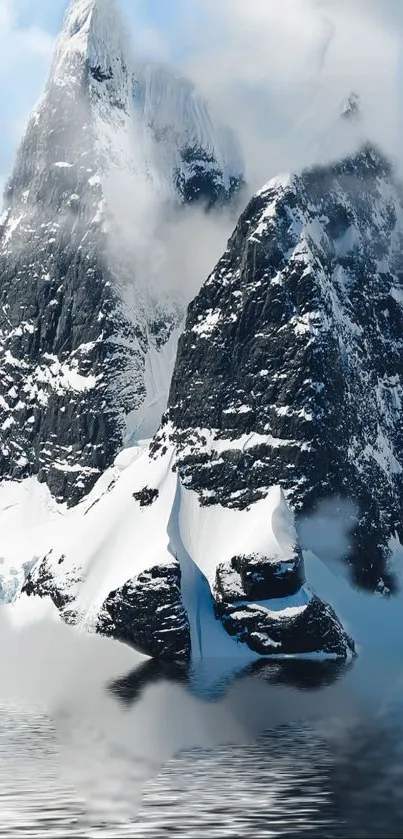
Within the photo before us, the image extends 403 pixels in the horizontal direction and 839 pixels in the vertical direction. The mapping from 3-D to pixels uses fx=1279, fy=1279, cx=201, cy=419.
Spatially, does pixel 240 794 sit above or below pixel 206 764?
below

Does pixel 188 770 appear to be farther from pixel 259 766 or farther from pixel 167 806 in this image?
pixel 167 806

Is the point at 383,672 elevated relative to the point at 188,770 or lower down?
elevated

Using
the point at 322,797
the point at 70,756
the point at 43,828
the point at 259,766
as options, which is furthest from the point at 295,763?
the point at 43,828

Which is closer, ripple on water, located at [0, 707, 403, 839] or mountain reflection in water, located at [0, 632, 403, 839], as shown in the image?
ripple on water, located at [0, 707, 403, 839]

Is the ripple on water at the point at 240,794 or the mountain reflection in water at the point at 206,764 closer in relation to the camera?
the ripple on water at the point at 240,794

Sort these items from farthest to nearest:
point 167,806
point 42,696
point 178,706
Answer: point 42,696 < point 178,706 < point 167,806

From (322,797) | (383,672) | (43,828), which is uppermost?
(383,672)

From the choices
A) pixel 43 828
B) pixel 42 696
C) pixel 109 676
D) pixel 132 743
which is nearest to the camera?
pixel 43 828

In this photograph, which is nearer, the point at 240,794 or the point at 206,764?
the point at 240,794

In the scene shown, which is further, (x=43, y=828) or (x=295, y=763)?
(x=295, y=763)
